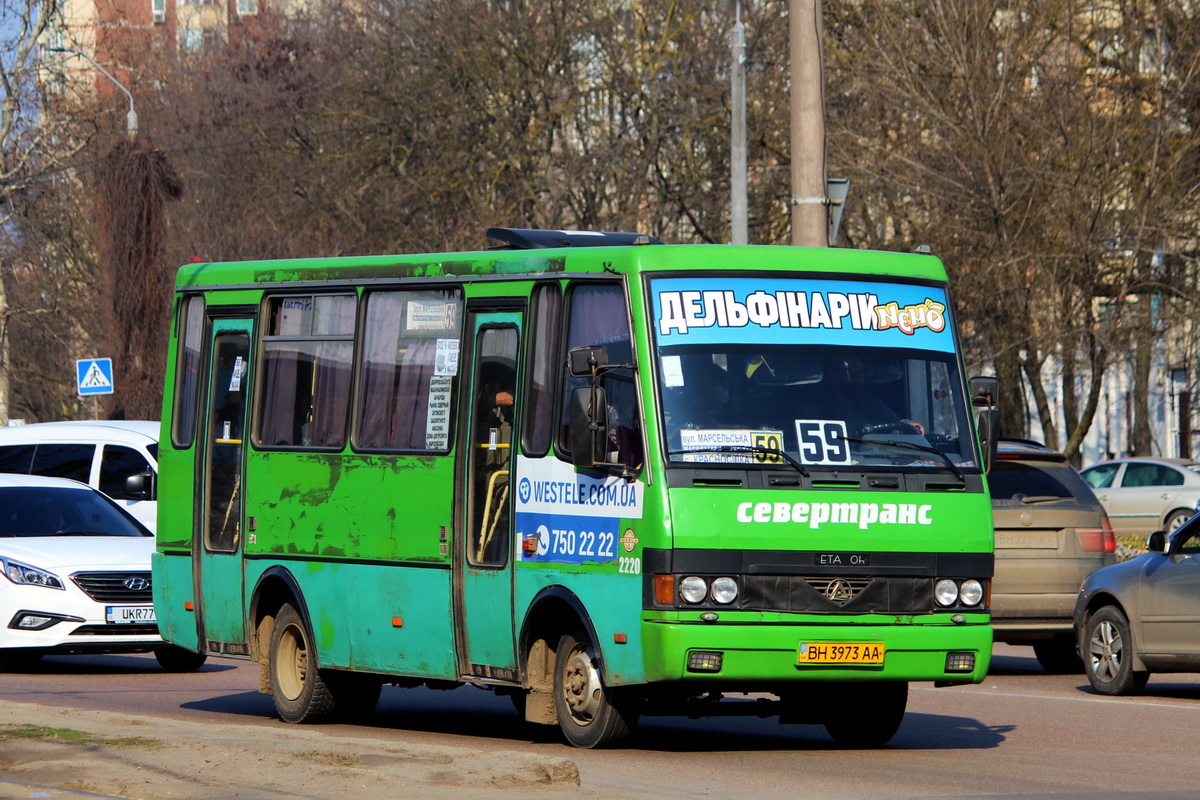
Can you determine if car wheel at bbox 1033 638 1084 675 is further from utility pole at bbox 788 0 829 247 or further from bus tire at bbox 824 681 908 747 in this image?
bus tire at bbox 824 681 908 747

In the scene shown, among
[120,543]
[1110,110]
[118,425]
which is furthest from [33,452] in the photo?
[1110,110]

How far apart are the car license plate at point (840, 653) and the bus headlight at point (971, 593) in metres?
0.58

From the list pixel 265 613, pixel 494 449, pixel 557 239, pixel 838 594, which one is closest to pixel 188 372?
pixel 265 613

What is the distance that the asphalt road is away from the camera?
9734 mm

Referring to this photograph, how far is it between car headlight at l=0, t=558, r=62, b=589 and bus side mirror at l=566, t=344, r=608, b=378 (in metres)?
7.45

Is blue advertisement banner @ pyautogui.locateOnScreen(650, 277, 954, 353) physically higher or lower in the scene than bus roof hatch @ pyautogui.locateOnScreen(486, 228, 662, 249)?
lower

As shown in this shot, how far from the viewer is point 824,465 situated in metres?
10.5

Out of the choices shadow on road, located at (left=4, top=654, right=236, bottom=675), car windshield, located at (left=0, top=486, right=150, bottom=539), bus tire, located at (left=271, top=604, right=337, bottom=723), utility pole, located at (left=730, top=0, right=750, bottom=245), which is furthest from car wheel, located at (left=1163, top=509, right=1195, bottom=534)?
bus tire, located at (left=271, top=604, right=337, bottom=723)

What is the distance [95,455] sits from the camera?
74.4 ft

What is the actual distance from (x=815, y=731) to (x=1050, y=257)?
20326 mm

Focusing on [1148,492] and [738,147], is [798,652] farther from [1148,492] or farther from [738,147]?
[1148,492]

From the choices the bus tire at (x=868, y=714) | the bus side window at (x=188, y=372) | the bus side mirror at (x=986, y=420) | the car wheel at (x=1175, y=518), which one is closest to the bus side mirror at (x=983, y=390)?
the bus side mirror at (x=986, y=420)

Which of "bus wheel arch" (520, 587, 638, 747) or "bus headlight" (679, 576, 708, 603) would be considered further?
"bus wheel arch" (520, 587, 638, 747)

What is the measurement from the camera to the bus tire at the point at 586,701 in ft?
35.2
